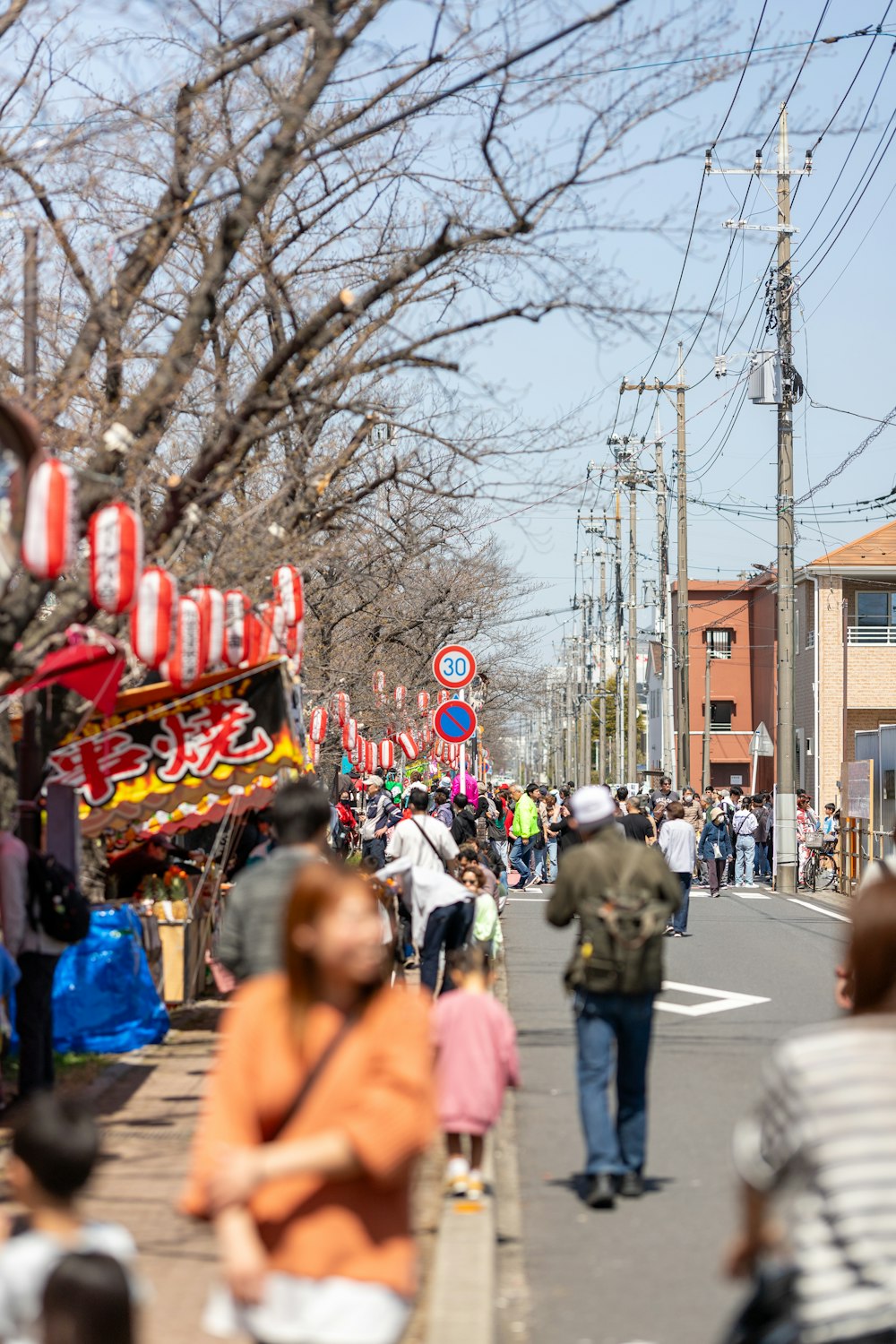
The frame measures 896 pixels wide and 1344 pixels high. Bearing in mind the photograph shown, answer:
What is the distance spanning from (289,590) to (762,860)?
2430 centimetres

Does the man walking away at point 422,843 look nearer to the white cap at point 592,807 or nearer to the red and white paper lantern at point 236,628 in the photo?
the red and white paper lantern at point 236,628

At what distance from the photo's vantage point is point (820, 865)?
30766 mm

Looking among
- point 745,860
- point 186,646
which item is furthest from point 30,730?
point 745,860

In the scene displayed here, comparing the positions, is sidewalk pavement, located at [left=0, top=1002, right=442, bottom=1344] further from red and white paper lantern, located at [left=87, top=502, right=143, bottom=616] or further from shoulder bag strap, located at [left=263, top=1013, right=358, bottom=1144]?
red and white paper lantern, located at [left=87, top=502, right=143, bottom=616]

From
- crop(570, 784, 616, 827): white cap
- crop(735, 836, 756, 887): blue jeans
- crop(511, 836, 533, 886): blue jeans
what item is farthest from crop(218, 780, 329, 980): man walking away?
crop(735, 836, 756, 887): blue jeans

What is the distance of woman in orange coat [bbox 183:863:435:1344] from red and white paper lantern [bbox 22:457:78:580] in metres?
3.79

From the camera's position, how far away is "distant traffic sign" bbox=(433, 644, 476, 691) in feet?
61.9

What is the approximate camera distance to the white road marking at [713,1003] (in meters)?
13.7

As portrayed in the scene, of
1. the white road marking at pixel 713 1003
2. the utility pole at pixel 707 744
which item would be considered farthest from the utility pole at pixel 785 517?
the utility pole at pixel 707 744

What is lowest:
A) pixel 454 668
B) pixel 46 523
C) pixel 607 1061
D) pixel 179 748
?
pixel 607 1061

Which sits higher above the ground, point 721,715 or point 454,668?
point 721,715

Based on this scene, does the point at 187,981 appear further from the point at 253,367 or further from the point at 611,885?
the point at 611,885

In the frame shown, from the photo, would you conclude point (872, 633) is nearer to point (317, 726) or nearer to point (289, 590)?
point (317, 726)

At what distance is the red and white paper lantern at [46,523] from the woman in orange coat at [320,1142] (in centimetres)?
379
